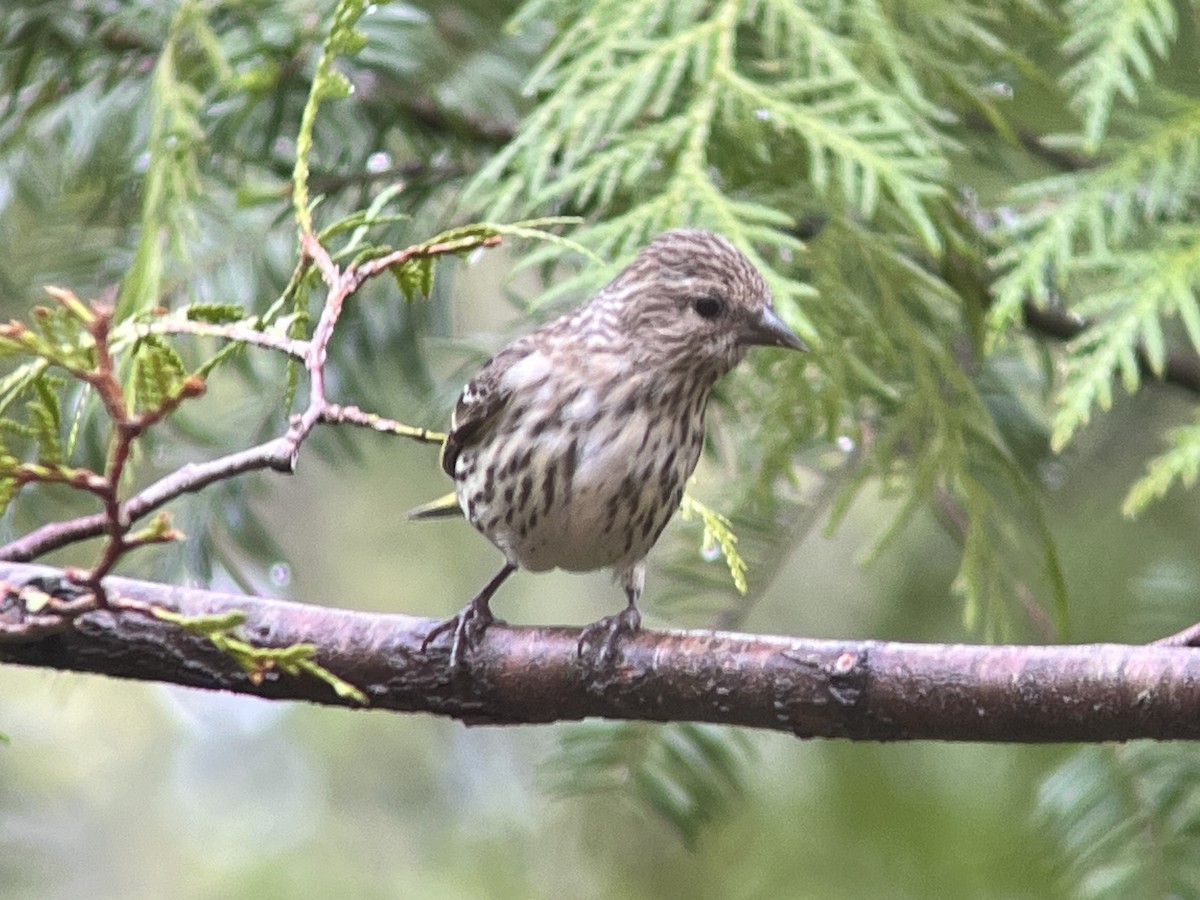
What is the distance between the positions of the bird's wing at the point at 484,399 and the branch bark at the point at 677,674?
0.60 meters

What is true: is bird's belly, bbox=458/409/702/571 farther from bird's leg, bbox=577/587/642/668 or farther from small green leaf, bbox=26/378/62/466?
small green leaf, bbox=26/378/62/466

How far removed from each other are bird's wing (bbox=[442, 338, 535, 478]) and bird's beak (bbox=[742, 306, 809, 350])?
443 millimetres

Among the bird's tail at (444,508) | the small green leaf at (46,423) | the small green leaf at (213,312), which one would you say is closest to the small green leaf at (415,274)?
the small green leaf at (213,312)

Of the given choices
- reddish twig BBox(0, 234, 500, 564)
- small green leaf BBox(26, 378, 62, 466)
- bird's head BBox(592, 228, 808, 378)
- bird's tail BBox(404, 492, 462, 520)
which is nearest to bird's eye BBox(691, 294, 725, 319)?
bird's head BBox(592, 228, 808, 378)

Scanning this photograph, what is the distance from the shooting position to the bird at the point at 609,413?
251 centimetres

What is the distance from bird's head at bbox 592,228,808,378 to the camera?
7.86 feet

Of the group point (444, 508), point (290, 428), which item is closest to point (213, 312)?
point (290, 428)

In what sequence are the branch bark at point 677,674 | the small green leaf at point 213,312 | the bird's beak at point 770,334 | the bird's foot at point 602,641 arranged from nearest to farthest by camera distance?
the small green leaf at point 213,312 → the branch bark at point 677,674 → the bird's foot at point 602,641 → the bird's beak at point 770,334

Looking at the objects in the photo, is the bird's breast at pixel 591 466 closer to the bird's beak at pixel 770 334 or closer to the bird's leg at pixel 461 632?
the bird's beak at pixel 770 334

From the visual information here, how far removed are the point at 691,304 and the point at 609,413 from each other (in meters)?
0.22

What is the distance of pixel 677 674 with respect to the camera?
196 cm

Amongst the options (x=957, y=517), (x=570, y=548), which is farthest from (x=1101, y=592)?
(x=570, y=548)

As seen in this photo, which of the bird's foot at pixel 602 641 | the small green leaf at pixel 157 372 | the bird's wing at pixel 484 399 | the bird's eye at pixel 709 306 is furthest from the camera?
the bird's wing at pixel 484 399

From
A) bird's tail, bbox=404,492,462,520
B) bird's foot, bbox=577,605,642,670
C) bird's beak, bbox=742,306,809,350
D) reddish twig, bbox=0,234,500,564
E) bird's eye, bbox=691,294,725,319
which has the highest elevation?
reddish twig, bbox=0,234,500,564
